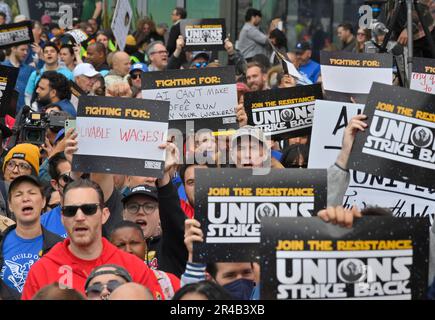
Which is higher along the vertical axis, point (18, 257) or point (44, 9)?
point (18, 257)

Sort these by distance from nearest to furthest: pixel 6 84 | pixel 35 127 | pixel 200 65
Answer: pixel 6 84, pixel 35 127, pixel 200 65

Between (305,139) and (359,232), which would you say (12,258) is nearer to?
(359,232)

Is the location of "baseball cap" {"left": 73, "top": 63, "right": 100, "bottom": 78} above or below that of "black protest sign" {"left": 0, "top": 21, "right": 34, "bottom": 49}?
below

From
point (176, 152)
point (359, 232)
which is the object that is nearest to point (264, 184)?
point (359, 232)

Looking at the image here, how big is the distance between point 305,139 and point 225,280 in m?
4.17

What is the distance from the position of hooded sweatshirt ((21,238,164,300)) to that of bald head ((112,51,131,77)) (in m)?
8.79

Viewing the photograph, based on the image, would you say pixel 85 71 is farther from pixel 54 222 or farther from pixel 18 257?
pixel 18 257

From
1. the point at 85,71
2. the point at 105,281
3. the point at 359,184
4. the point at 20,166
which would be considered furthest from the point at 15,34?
the point at 105,281

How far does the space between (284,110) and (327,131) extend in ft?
4.90

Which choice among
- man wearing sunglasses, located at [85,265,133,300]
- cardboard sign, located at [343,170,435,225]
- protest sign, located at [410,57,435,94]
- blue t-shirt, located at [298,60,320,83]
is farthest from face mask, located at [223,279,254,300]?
blue t-shirt, located at [298,60,320,83]

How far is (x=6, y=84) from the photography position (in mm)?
11719

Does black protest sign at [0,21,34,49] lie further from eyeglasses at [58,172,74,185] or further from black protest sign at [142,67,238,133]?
eyeglasses at [58,172,74,185]

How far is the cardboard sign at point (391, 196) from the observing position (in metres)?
8.12

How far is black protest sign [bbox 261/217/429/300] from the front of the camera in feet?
18.9
